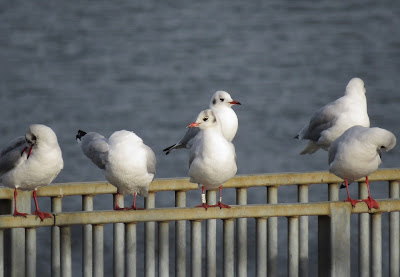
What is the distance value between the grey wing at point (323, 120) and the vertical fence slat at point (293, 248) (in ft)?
7.10

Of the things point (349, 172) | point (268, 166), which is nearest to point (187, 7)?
point (268, 166)

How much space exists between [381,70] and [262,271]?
50.3 ft

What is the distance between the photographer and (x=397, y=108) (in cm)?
1920

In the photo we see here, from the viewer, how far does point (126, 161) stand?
6980 millimetres

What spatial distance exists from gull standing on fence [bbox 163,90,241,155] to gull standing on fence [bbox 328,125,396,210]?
1.71 m

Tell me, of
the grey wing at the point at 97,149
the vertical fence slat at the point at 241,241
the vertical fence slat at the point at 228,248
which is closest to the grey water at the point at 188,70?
the vertical fence slat at the point at 241,241

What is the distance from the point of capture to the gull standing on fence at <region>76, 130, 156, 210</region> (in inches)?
275

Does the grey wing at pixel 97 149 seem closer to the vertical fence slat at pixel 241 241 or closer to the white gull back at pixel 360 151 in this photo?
the vertical fence slat at pixel 241 241

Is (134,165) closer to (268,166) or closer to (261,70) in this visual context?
(268,166)

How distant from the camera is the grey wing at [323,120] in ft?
28.6

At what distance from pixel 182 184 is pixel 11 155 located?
42.4 inches

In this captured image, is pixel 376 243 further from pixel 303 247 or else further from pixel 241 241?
pixel 241 241

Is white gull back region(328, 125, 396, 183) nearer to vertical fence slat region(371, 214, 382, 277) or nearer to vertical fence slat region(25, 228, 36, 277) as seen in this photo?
vertical fence slat region(371, 214, 382, 277)

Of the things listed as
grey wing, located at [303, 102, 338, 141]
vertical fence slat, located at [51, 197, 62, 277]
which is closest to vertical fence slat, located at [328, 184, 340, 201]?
grey wing, located at [303, 102, 338, 141]
